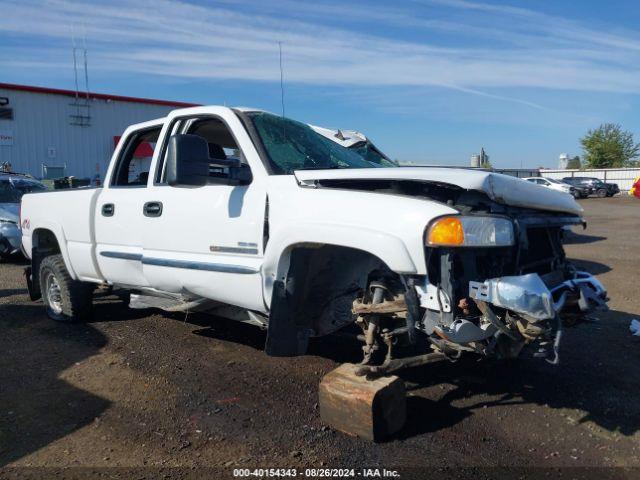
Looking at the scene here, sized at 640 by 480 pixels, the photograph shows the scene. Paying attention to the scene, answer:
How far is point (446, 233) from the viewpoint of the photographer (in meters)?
3.10

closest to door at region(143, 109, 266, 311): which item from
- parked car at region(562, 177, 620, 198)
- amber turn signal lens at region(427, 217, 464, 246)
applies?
amber turn signal lens at region(427, 217, 464, 246)

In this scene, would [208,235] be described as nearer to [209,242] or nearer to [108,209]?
[209,242]

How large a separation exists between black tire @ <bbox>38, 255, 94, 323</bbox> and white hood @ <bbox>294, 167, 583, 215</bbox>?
11.3 ft

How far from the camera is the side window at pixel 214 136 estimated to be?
4.82 meters

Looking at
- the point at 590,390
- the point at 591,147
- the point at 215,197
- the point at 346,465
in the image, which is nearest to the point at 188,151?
the point at 215,197

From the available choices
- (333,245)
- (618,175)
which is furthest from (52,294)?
(618,175)

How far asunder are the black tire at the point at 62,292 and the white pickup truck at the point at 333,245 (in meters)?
0.69

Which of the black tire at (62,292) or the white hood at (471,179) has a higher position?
the white hood at (471,179)

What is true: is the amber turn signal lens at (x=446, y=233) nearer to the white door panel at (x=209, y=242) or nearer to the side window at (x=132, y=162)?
the white door panel at (x=209, y=242)

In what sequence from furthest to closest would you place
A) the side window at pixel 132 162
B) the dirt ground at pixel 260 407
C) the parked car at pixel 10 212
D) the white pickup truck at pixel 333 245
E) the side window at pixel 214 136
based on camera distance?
the parked car at pixel 10 212 < the side window at pixel 132 162 < the side window at pixel 214 136 < the dirt ground at pixel 260 407 < the white pickup truck at pixel 333 245

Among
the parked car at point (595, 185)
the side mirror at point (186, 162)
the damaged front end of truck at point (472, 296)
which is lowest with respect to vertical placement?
the parked car at point (595, 185)

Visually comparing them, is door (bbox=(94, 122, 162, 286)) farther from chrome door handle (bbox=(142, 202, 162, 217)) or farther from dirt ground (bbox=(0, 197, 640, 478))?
dirt ground (bbox=(0, 197, 640, 478))

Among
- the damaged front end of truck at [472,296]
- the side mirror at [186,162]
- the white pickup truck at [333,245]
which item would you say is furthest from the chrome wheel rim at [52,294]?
the damaged front end of truck at [472,296]

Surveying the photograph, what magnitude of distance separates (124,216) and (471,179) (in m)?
3.17
